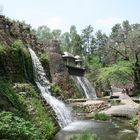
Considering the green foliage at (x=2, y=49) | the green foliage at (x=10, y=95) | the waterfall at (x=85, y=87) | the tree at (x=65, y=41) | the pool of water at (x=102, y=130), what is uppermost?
the tree at (x=65, y=41)

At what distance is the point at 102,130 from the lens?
15703mm

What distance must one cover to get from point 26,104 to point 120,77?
23.7 m

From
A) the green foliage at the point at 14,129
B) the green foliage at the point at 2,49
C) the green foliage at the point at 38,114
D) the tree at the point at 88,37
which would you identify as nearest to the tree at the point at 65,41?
the tree at the point at 88,37

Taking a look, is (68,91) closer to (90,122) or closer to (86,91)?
(86,91)

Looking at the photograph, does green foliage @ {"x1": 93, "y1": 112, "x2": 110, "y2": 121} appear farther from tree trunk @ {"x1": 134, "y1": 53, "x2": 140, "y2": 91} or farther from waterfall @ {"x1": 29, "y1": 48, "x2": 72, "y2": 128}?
tree trunk @ {"x1": 134, "y1": 53, "x2": 140, "y2": 91}

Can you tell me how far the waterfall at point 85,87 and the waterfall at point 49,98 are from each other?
15062 millimetres

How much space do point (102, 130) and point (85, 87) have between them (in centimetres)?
2328

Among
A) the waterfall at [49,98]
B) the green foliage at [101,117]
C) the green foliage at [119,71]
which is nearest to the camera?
the waterfall at [49,98]

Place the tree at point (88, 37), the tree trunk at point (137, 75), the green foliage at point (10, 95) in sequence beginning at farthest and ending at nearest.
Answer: the tree at point (88, 37), the tree trunk at point (137, 75), the green foliage at point (10, 95)

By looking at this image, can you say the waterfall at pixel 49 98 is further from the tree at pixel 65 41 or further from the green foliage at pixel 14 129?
the tree at pixel 65 41

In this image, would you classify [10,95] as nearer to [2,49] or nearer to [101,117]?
[2,49]

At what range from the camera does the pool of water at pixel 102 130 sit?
1427 centimetres

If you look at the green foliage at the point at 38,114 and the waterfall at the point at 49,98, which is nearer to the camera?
the green foliage at the point at 38,114

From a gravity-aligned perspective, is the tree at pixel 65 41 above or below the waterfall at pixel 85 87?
above
